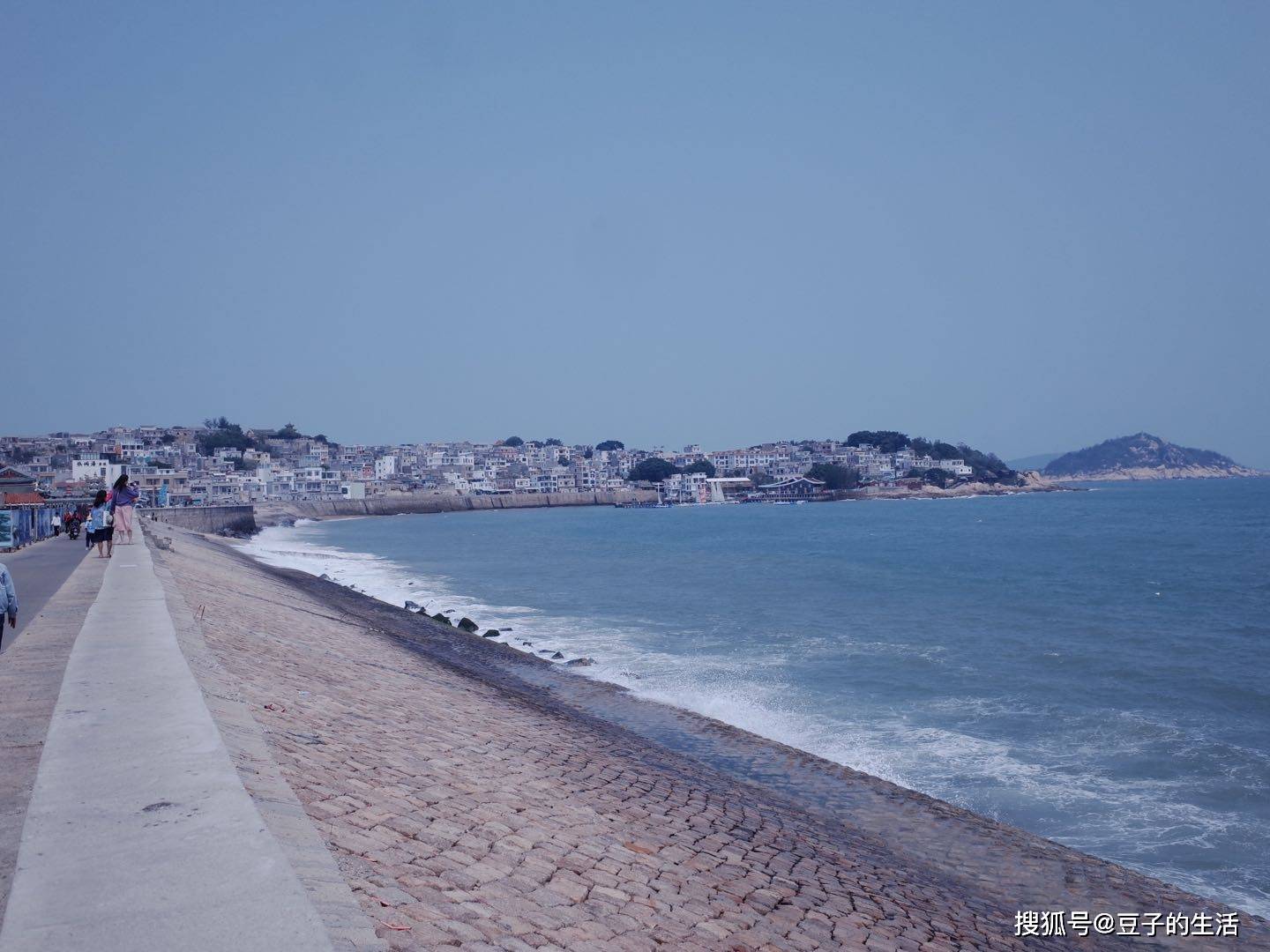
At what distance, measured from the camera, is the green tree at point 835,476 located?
15462cm

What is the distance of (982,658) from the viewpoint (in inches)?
719

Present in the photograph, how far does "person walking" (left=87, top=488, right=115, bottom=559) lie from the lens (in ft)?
67.6

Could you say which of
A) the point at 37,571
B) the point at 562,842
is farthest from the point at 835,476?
the point at 562,842

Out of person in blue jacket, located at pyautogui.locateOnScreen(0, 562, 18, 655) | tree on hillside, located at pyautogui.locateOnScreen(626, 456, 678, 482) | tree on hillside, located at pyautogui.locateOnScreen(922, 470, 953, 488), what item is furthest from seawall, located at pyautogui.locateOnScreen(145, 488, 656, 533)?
person in blue jacket, located at pyautogui.locateOnScreen(0, 562, 18, 655)

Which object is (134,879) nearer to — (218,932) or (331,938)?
(218,932)

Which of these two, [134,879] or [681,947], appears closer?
[134,879]

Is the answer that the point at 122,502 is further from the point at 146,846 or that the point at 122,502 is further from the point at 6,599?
the point at 146,846

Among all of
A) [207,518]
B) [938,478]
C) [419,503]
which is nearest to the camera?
[207,518]

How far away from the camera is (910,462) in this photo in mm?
170500

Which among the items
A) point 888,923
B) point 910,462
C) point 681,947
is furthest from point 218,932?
point 910,462

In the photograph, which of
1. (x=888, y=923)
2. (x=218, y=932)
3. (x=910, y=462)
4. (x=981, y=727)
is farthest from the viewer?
(x=910, y=462)

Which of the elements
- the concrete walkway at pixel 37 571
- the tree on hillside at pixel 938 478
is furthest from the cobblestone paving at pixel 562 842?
the tree on hillside at pixel 938 478

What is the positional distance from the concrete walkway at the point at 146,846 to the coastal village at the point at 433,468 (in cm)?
10577

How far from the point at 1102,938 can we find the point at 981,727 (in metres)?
6.68
